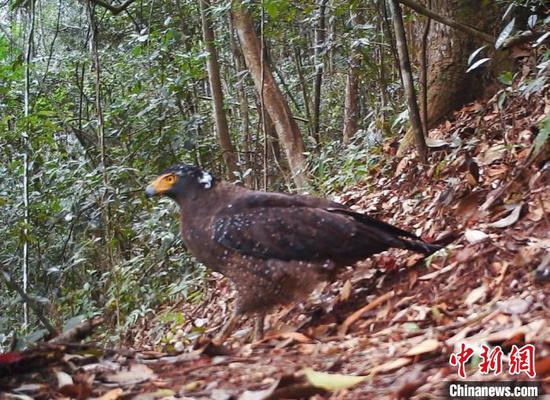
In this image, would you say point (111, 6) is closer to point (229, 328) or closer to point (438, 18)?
point (438, 18)

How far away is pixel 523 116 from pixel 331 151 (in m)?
3.18

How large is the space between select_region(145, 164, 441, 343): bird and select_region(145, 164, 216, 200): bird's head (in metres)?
0.31

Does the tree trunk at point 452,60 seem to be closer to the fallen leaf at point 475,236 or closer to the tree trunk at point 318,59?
the fallen leaf at point 475,236

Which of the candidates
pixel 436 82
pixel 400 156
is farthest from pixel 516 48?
pixel 400 156

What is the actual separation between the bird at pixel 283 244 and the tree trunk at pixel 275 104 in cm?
329

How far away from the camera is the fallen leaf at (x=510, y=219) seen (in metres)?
3.96

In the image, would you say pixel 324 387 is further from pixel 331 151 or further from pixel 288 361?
pixel 331 151

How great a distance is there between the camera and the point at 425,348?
2.68 meters

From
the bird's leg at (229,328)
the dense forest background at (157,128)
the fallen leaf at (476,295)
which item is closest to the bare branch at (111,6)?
the dense forest background at (157,128)

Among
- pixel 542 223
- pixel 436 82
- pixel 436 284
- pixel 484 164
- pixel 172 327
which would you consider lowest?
pixel 172 327

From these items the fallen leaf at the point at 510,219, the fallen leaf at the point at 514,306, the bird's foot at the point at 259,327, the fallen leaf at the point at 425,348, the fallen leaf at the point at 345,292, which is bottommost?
the bird's foot at the point at 259,327

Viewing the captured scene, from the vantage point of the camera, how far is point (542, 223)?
3789 millimetres

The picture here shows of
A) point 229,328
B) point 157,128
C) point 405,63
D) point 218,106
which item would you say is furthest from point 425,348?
point 157,128

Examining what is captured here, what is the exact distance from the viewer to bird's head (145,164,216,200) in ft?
15.2
